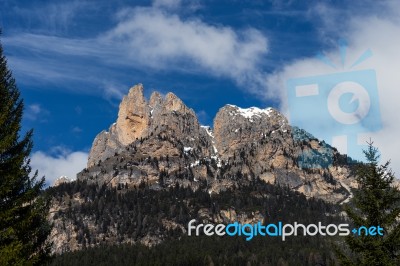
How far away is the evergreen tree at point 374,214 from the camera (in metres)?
25.6

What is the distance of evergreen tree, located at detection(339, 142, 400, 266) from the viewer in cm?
2562

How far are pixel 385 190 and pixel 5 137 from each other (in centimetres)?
1981

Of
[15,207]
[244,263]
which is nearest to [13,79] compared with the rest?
[15,207]

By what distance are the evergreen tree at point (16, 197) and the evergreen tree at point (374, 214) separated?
15327 millimetres

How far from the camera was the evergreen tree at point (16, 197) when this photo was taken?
66.0 ft

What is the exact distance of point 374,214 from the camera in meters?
27.0

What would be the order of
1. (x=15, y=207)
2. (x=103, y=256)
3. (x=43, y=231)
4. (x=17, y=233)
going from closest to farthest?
(x=15, y=207)
(x=17, y=233)
(x=43, y=231)
(x=103, y=256)

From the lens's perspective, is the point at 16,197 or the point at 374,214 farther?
the point at 374,214

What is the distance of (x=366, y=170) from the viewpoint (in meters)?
28.3

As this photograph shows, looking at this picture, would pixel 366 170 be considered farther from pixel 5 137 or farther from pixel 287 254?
pixel 287 254

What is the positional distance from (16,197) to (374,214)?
18.2 m

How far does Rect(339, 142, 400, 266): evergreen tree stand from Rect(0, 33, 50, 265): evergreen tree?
50.3 ft

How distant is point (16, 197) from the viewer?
22703 millimetres

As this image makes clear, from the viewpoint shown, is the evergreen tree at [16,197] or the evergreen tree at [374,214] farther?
the evergreen tree at [374,214]
